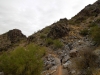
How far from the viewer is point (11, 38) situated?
4947 centimetres

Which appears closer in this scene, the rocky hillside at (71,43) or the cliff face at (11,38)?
the rocky hillside at (71,43)

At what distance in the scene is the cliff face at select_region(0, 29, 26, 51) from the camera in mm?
47031

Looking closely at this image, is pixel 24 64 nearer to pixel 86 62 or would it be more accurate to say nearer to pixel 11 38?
pixel 86 62

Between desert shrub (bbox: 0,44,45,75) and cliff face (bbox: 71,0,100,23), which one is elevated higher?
cliff face (bbox: 71,0,100,23)

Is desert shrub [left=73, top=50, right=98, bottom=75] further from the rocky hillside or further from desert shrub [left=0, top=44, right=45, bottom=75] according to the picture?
desert shrub [left=0, top=44, right=45, bottom=75]

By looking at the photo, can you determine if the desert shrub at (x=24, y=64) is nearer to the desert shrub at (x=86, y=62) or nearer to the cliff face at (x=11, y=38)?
the desert shrub at (x=86, y=62)

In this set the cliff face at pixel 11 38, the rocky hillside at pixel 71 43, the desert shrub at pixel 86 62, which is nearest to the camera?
the desert shrub at pixel 86 62

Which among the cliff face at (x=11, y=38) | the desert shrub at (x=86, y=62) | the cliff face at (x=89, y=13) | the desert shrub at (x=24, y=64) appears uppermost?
the cliff face at (x=89, y=13)

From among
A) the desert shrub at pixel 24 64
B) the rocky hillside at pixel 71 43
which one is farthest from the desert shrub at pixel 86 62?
the desert shrub at pixel 24 64

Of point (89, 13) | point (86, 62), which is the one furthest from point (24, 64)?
point (89, 13)

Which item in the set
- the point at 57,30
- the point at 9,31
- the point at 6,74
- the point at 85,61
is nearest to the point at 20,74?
the point at 6,74

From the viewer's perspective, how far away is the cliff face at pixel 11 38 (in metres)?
47.0

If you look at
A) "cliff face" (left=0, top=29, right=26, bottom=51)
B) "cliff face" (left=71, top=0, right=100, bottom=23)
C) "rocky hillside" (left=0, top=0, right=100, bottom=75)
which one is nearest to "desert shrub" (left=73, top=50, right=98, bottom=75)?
"rocky hillside" (left=0, top=0, right=100, bottom=75)

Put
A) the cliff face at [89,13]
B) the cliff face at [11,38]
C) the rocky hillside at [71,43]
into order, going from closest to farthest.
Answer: the rocky hillside at [71,43] → the cliff face at [11,38] → the cliff face at [89,13]
